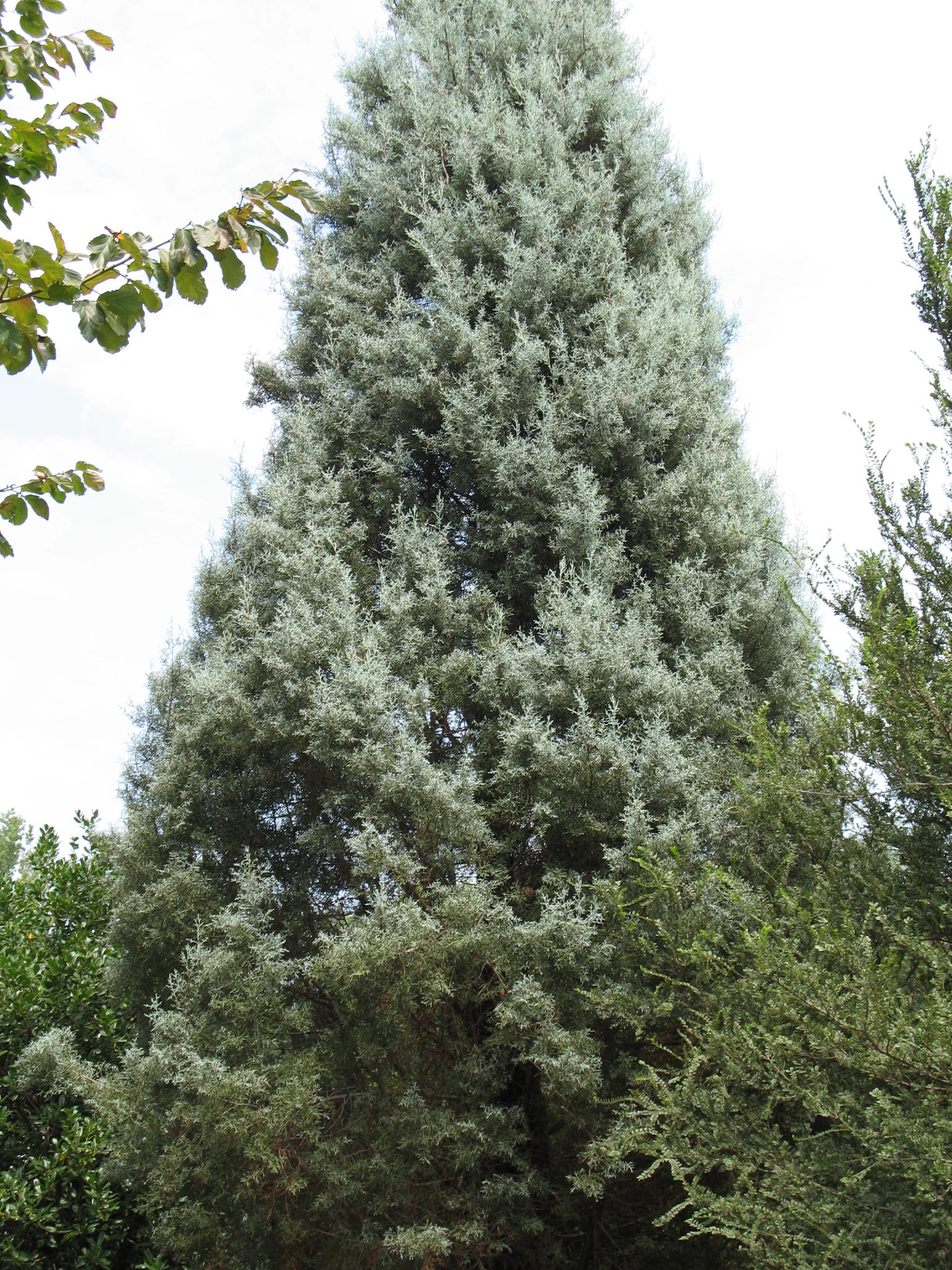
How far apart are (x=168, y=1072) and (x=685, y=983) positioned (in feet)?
8.72

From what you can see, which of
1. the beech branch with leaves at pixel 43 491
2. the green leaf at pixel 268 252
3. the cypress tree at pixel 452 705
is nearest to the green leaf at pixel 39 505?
the beech branch with leaves at pixel 43 491

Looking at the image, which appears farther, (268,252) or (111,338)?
(268,252)

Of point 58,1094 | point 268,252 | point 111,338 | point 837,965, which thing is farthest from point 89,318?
point 58,1094

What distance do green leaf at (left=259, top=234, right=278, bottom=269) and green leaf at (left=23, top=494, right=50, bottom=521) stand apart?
51.1 inches

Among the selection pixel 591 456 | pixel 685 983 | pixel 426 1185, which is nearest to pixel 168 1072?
pixel 426 1185

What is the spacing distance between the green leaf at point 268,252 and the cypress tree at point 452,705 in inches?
98.7

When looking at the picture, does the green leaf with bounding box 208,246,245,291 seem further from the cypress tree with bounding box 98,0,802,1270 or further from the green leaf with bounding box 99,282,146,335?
the cypress tree with bounding box 98,0,802,1270

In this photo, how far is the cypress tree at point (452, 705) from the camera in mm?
4332

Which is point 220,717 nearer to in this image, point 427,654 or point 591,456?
point 427,654

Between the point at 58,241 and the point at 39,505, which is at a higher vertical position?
the point at 58,241

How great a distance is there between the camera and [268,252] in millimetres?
2840

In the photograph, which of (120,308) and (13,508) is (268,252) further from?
(13,508)

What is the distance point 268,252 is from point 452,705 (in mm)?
3137

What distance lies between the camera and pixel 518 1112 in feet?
14.4
